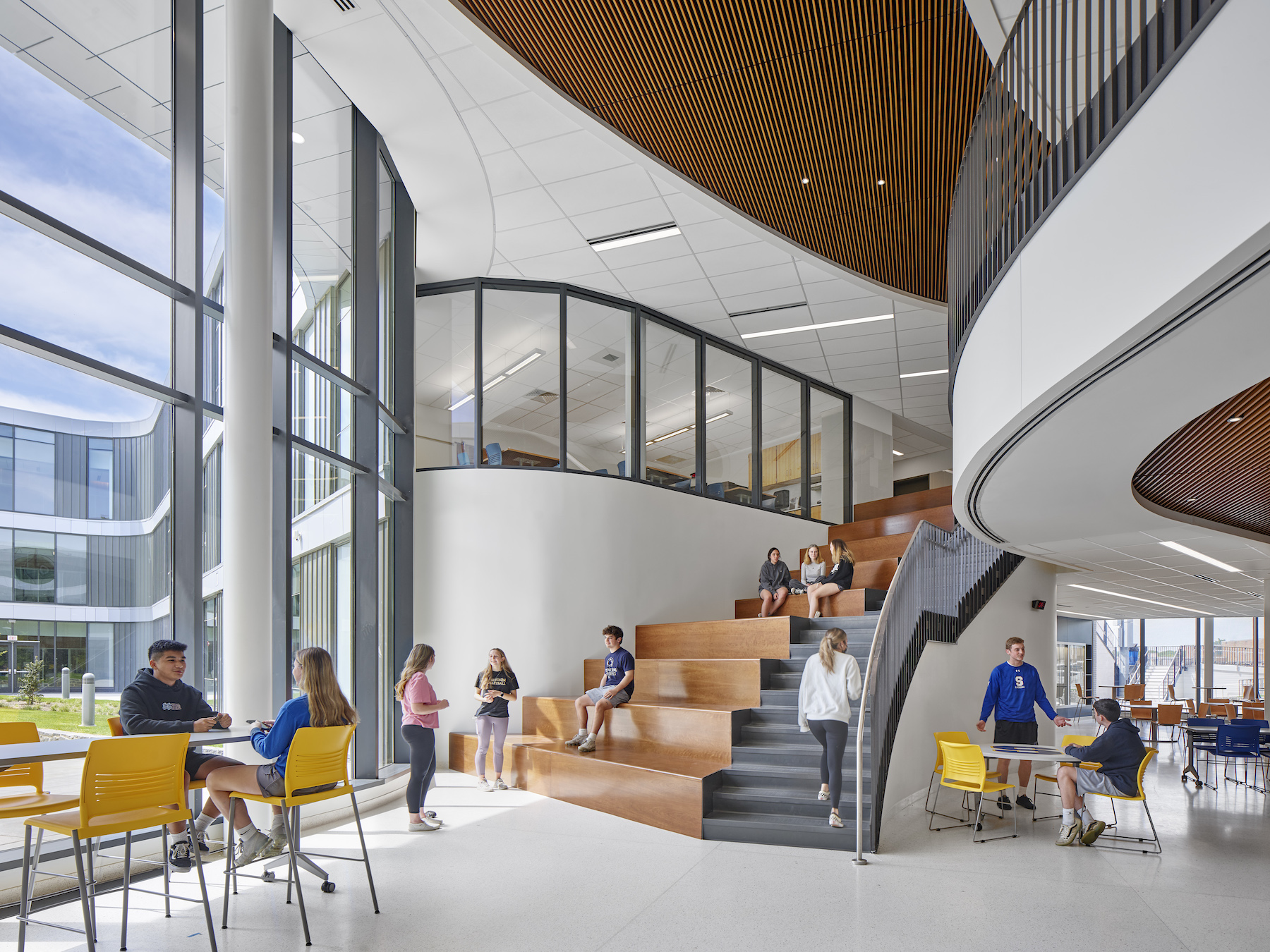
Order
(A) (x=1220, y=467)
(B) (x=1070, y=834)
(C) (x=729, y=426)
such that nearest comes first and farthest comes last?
1. (A) (x=1220, y=467)
2. (B) (x=1070, y=834)
3. (C) (x=729, y=426)

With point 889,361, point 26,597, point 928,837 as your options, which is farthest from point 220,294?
point 889,361

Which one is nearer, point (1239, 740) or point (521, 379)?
point (1239, 740)

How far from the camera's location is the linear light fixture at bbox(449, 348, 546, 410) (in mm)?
10492

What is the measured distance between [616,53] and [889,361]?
7791 millimetres

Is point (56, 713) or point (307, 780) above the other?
point (56, 713)

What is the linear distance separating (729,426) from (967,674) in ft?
15.6

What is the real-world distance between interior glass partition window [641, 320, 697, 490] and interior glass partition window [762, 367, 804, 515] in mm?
1626

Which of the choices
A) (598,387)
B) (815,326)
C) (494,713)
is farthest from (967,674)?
(598,387)

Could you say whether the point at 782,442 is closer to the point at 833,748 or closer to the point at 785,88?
the point at 785,88

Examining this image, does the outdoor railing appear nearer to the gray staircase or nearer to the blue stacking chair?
the gray staircase

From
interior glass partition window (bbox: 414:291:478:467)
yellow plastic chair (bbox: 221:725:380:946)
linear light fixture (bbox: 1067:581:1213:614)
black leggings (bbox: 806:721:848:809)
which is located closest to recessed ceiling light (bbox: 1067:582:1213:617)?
linear light fixture (bbox: 1067:581:1213:614)

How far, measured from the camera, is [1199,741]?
11570 millimetres

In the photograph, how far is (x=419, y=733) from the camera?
21.7ft

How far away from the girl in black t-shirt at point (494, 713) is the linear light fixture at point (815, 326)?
5.58 m
